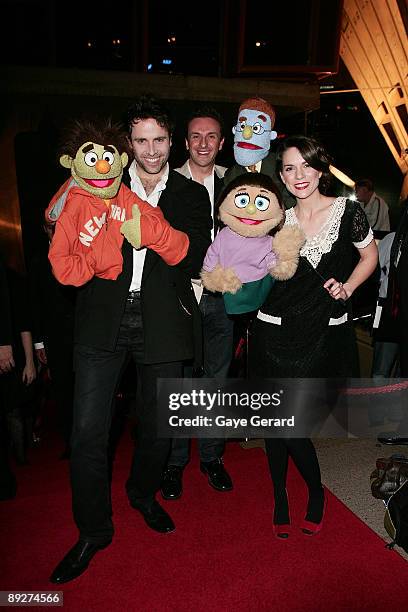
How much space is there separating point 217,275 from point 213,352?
68cm

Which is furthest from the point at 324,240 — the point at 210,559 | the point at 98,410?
the point at 210,559

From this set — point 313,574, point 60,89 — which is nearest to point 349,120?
point 60,89

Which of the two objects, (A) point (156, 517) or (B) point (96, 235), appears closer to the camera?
(B) point (96, 235)

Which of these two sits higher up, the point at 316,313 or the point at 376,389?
the point at 316,313

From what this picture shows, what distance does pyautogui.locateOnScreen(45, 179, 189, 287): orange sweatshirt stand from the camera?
208 cm

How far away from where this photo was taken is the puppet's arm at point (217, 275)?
7.70ft

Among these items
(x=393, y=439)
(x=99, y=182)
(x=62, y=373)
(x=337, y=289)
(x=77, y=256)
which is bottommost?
(x=393, y=439)

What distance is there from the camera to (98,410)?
2262mm

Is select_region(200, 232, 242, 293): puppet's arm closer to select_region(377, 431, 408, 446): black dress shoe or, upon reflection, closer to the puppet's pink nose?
the puppet's pink nose

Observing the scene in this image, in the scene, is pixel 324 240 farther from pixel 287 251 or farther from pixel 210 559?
pixel 210 559

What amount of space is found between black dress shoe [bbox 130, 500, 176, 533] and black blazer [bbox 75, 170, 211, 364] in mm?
750

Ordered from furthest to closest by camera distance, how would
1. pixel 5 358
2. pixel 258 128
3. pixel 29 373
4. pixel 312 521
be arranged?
pixel 29 373
pixel 258 128
pixel 5 358
pixel 312 521

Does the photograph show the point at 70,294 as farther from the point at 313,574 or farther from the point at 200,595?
the point at 313,574

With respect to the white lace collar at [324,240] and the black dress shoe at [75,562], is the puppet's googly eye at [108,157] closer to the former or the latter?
the white lace collar at [324,240]
